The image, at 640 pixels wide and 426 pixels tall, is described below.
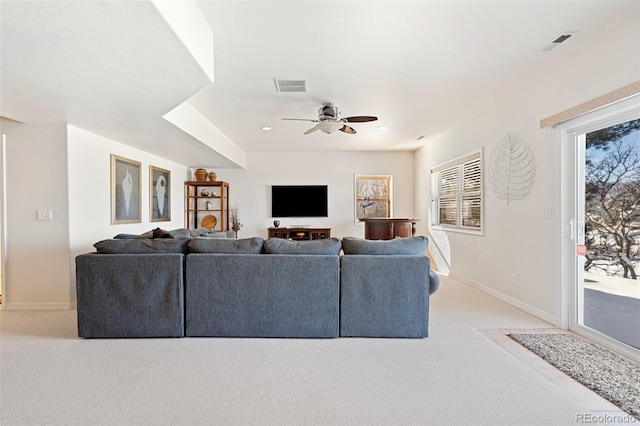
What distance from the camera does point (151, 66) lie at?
7.61 feet

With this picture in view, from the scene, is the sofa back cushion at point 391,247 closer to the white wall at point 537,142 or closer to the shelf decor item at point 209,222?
the white wall at point 537,142

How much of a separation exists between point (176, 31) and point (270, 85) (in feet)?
5.29

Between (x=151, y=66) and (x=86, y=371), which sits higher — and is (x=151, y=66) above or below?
above

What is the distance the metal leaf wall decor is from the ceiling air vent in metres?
2.53

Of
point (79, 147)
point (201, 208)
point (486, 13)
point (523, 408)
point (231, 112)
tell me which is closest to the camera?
point (523, 408)

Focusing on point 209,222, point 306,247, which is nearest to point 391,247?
point 306,247

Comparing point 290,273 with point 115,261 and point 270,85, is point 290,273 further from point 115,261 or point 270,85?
point 270,85

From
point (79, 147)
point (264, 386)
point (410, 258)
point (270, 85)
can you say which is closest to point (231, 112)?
point (270, 85)

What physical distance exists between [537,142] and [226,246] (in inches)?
132

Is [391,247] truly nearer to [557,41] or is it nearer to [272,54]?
[272,54]

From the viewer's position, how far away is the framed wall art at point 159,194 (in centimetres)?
556

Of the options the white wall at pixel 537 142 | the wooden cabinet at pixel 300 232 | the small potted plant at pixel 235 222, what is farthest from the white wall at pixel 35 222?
the white wall at pixel 537 142

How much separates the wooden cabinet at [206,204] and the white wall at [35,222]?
3192mm

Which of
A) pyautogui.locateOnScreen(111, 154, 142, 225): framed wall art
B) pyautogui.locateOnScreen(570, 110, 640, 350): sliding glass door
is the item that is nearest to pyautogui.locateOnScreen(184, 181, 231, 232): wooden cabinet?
pyautogui.locateOnScreen(111, 154, 142, 225): framed wall art
